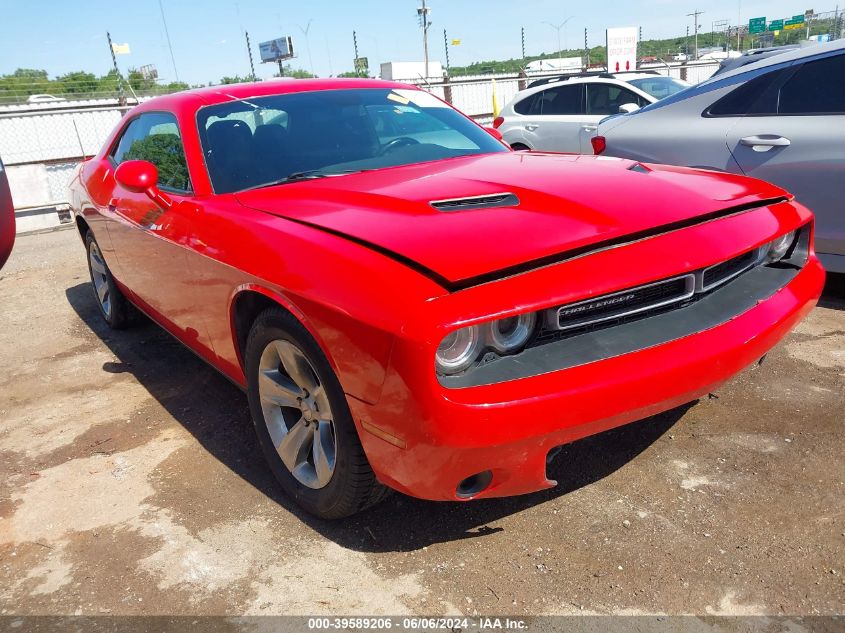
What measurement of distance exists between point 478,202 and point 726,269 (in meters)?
0.94

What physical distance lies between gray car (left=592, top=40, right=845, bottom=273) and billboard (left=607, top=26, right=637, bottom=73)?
765 inches

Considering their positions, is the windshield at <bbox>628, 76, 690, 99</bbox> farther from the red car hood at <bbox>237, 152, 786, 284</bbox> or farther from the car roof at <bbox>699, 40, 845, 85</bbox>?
the red car hood at <bbox>237, 152, 786, 284</bbox>

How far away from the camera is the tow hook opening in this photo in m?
2.08

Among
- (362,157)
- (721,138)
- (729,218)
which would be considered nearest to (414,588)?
(729,218)

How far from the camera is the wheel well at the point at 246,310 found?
8.64 ft

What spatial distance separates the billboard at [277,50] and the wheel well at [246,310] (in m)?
33.6

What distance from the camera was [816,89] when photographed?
4.46m

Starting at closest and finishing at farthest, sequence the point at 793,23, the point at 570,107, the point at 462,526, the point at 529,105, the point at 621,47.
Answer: the point at 462,526 < the point at 570,107 < the point at 529,105 < the point at 621,47 < the point at 793,23

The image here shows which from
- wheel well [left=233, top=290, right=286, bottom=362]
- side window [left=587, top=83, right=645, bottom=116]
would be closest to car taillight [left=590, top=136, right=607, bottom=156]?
wheel well [left=233, top=290, right=286, bottom=362]

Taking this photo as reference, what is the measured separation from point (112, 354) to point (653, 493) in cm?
367

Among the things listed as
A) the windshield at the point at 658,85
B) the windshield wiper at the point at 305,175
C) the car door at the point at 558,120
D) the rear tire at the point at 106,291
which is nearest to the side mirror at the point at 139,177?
the windshield wiper at the point at 305,175

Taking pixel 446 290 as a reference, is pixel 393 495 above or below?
below

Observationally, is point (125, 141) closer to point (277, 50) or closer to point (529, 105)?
point (529, 105)

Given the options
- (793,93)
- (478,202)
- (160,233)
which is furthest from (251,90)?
(793,93)
